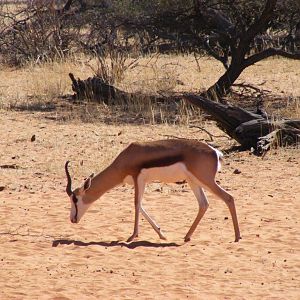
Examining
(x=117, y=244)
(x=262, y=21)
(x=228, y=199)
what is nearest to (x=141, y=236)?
(x=117, y=244)

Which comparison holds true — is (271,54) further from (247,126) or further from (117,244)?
(117,244)

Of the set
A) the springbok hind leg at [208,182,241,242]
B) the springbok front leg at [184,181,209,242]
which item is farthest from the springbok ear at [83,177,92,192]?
the springbok hind leg at [208,182,241,242]

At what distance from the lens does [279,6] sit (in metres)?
18.4

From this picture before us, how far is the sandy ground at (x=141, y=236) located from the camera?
673 centimetres

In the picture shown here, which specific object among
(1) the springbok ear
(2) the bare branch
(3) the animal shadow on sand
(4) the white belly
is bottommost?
(2) the bare branch

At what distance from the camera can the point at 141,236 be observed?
859 centimetres

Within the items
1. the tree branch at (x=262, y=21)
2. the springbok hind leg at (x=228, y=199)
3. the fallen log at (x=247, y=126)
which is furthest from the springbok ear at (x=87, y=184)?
the tree branch at (x=262, y=21)

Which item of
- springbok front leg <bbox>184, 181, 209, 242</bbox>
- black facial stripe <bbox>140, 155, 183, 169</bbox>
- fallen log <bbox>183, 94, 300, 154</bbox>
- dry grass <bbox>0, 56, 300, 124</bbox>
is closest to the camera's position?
black facial stripe <bbox>140, 155, 183, 169</bbox>

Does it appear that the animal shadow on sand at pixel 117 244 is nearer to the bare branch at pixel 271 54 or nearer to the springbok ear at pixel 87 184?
the springbok ear at pixel 87 184

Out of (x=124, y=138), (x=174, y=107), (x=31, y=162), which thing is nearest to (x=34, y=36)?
(x=174, y=107)

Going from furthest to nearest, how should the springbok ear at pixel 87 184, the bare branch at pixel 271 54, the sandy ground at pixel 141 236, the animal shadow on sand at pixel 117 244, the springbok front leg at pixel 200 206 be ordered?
the bare branch at pixel 271 54 < the springbok ear at pixel 87 184 < the springbok front leg at pixel 200 206 < the animal shadow on sand at pixel 117 244 < the sandy ground at pixel 141 236

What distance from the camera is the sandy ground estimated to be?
6.73 m

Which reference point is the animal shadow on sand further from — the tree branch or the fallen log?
the tree branch

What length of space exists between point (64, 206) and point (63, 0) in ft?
76.8
